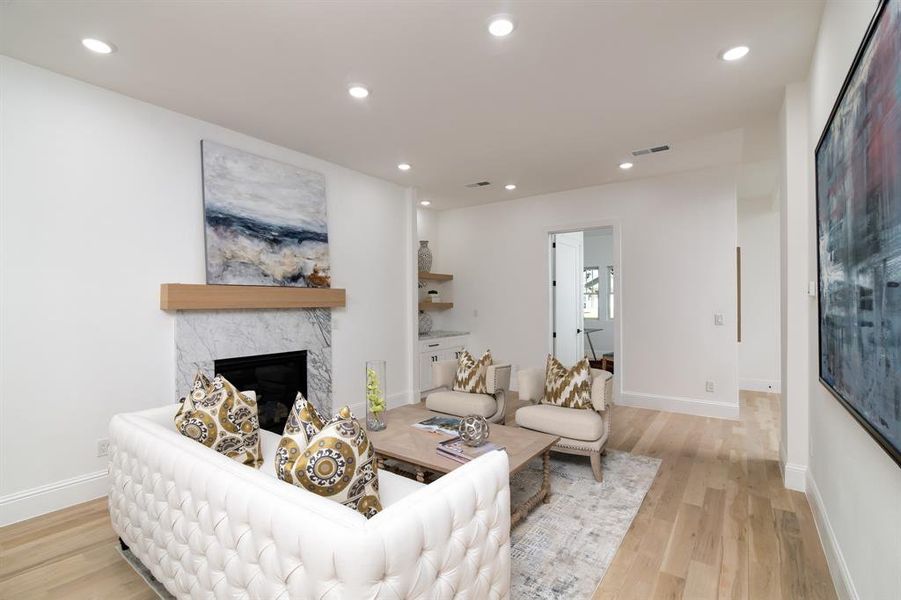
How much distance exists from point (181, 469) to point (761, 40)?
138 inches

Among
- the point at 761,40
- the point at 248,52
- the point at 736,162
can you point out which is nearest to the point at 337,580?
the point at 248,52

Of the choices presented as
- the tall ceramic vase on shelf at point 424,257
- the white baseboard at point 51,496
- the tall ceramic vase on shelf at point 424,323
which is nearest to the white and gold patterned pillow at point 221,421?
the white baseboard at point 51,496

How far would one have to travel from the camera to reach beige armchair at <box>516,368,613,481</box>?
9.84 ft

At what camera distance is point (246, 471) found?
4.57ft

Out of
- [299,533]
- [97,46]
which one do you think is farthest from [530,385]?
[97,46]

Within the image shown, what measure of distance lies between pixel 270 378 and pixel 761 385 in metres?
6.29

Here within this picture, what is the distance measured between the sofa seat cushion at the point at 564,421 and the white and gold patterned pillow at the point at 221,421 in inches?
76.4

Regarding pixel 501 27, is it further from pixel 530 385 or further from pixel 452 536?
pixel 530 385

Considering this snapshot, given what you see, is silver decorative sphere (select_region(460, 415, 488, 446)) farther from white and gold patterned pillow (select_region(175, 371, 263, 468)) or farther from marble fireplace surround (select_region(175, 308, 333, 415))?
marble fireplace surround (select_region(175, 308, 333, 415))

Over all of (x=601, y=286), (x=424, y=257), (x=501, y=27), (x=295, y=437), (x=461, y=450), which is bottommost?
(x=461, y=450)

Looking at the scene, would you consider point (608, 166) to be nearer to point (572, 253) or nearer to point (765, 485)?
point (572, 253)

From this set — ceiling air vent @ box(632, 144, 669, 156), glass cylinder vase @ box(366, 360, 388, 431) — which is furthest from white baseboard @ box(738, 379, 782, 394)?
glass cylinder vase @ box(366, 360, 388, 431)

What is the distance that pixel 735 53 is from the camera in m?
2.46

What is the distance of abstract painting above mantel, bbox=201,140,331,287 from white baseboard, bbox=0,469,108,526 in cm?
155
